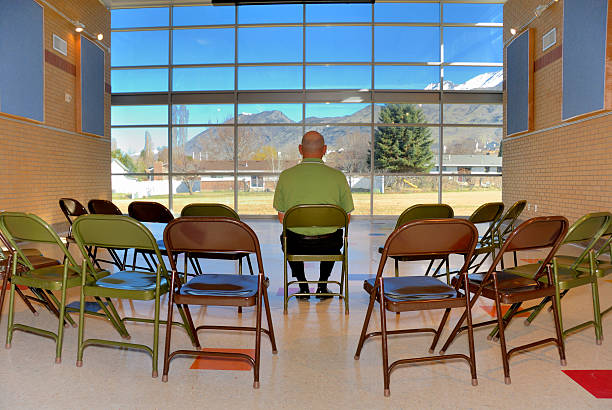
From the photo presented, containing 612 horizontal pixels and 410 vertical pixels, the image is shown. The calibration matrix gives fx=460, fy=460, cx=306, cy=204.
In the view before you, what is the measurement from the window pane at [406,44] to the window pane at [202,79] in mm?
3643

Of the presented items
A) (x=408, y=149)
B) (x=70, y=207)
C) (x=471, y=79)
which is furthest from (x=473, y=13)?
(x=70, y=207)

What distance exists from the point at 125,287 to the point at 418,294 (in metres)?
1.42

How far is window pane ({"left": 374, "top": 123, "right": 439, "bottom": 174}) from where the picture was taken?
11109 mm

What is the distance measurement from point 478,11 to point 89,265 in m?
11.2

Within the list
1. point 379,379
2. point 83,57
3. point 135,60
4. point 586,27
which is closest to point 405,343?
point 379,379

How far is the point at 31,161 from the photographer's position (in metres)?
7.27

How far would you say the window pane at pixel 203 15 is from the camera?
11.1m

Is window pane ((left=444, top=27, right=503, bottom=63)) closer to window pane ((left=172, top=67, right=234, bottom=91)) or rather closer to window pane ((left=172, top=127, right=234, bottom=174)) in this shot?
window pane ((left=172, top=67, right=234, bottom=91))

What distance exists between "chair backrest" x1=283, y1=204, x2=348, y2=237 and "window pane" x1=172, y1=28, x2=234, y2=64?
29.1 ft

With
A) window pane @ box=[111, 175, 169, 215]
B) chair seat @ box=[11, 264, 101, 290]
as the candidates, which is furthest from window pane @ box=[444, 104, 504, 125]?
chair seat @ box=[11, 264, 101, 290]

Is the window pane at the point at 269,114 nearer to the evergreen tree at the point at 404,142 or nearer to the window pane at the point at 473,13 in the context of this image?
the evergreen tree at the point at 404,142

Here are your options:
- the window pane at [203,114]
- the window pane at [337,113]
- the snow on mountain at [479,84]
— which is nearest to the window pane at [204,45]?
the window pane at [203,114]

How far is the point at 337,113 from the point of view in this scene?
11.2 metres

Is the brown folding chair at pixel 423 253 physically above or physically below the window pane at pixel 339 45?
below
